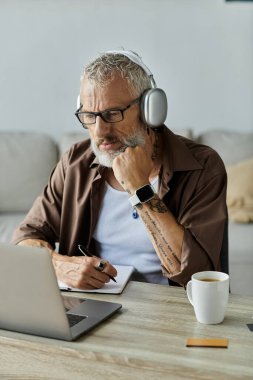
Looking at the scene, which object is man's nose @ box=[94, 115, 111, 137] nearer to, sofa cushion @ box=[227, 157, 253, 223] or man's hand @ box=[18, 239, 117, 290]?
man's hand @ box=[18, 239, 117, 290]

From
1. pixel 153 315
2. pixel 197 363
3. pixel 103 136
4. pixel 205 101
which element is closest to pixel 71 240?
pixel 103 136

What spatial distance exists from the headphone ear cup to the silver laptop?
2.10 feet

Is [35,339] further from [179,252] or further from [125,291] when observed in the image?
[179,252]

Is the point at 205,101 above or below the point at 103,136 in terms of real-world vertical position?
below

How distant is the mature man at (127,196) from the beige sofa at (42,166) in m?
1.13

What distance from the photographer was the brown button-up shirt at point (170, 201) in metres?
1.57

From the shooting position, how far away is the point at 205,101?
340 cm

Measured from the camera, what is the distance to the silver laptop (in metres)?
1.12

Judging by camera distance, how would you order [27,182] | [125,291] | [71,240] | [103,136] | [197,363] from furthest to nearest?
[27,182] → [71,240] → [103,136] → [125,291] → [197,363]

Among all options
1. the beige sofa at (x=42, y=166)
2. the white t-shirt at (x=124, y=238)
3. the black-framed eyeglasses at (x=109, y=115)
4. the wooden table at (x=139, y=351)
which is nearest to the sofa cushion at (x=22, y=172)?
the beige sofa at (x=42, y=166)

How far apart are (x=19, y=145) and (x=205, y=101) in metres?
1.01

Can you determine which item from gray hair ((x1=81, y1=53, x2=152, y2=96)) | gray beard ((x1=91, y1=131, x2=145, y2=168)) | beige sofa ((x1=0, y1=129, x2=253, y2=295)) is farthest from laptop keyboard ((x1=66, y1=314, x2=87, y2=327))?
beige sofa ((x1=0, y1=129, x2=253, y2=295))

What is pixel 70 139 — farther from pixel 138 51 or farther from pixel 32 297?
pixel 32 297

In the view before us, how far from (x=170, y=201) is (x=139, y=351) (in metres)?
0.65
